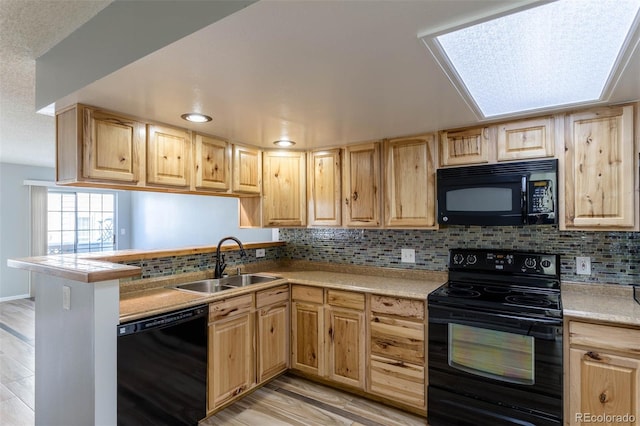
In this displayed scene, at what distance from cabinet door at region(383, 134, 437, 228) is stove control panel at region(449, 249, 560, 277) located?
373 millimetres

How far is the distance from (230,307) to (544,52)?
7.69ft

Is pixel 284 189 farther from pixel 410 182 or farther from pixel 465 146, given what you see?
pixel 465 146

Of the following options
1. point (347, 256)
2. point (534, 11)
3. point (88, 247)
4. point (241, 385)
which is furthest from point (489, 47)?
point (88, 247)

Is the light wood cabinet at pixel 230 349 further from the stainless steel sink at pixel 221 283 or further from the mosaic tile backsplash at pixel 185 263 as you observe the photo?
the mosaic tile backsplash at pixel 185 263

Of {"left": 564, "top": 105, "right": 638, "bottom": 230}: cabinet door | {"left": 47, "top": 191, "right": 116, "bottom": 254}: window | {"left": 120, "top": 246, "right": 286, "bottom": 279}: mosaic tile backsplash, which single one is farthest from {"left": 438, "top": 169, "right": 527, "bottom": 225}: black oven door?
{"left": 47, "top": 191, "right": 116, "bottom": 254}: window

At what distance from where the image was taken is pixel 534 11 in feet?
3.66

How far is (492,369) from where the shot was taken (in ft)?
6.59

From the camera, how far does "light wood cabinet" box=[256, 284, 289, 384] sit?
2658mm

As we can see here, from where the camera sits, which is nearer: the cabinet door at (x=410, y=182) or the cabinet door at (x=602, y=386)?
the cabinet door at (x=602, y=386)

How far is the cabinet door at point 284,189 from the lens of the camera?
325 cm

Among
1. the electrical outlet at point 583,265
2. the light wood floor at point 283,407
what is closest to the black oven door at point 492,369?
the light wood floor at point 283,407

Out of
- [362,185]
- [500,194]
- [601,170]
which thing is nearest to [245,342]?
[362,185]

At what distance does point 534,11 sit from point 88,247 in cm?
858

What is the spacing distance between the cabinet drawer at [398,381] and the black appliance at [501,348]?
9cm
